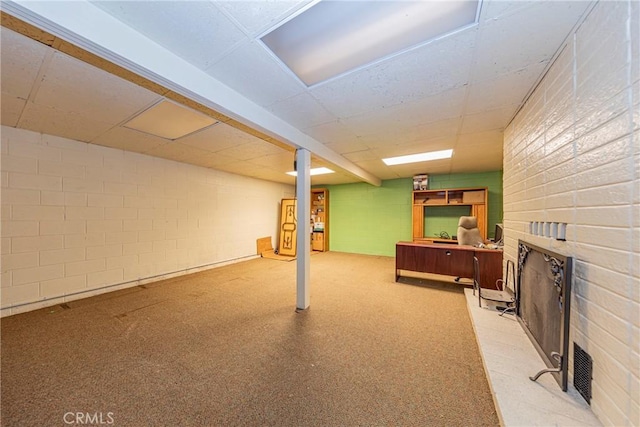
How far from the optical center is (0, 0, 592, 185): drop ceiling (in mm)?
1219

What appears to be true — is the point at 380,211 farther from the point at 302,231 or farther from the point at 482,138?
the point at 302,231

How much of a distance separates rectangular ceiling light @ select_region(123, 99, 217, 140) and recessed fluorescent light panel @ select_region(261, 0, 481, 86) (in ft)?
4.46

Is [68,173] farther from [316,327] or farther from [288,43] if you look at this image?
[316,327]

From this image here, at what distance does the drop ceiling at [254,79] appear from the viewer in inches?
48.0

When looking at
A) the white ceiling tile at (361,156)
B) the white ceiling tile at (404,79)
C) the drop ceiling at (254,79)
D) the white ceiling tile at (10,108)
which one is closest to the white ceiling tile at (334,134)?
the drop ceiling at (254,79)

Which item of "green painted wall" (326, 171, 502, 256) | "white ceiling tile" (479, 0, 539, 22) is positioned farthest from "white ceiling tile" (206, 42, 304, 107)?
"green painted wall" (326, 171, 502, 256)

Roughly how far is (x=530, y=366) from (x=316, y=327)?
1807mm

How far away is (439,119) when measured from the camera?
2.52 metres

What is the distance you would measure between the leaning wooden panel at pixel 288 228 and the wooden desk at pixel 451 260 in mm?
3250

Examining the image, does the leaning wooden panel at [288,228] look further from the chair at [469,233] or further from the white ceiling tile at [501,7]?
the white ceiling tile at [501,7]

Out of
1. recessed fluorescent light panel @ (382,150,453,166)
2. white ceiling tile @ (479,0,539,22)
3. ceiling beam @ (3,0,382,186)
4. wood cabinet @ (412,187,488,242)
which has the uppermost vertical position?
white ceiling tile @ (479,0,539,22)

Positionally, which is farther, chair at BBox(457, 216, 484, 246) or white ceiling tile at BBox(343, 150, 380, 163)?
chair at BBox(457, 216, 484, 246)

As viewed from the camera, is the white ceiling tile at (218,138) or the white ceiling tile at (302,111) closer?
the white ceiling tile at (302,111)

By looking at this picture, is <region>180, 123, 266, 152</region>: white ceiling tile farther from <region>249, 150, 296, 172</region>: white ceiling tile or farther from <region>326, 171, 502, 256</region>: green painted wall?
<region>326, 171, 502, 256</region>: green painted wall
